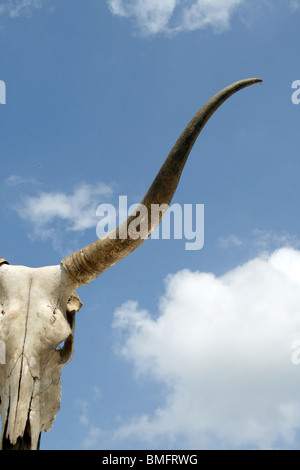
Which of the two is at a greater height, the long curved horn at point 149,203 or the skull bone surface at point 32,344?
the long curved horn at point 149,203

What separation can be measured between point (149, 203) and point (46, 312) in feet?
5.64

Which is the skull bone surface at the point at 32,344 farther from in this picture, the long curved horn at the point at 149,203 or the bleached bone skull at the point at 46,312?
the long curved horn at the point at 149,203

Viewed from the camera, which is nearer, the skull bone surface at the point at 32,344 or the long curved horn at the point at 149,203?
the skull bone surface at the point at 32,344

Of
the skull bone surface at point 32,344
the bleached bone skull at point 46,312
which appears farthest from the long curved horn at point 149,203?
the skull bone surface at point 32,344

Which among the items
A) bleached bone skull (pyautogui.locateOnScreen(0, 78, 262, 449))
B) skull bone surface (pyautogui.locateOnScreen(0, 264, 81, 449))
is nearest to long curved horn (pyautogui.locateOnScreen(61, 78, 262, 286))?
bleached bone skull (pyautogui.locateOnScreen(0, 78, 262, 449))

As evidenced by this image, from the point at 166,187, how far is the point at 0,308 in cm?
239

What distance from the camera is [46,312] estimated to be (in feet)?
19.4

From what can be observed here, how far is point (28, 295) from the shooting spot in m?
A: 6.09

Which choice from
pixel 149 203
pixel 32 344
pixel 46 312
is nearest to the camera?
pixel 32 344

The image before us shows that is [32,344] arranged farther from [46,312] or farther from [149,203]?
[149,203]

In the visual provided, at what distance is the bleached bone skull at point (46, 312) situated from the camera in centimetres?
521

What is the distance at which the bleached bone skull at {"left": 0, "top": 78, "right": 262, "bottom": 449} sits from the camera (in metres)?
5.21

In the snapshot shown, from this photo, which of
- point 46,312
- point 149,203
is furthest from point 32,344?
point 149,203
